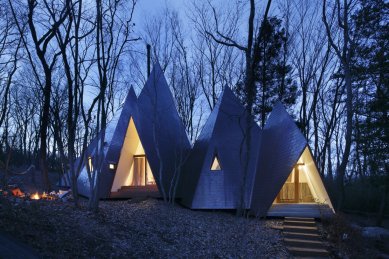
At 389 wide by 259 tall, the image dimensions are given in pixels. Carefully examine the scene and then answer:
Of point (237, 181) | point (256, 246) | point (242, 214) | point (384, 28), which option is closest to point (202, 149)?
point (237, 181)

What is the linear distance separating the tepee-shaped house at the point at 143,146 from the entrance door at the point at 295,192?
178 inches

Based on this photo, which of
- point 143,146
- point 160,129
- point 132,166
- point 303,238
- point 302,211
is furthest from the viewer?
point 132,166

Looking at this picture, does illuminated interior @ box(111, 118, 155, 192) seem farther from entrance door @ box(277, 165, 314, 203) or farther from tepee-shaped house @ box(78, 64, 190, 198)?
entrance door @ box(277, 165, 314, 203)

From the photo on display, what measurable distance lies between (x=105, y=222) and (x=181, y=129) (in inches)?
328

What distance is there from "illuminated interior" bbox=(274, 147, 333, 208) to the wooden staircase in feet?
8.59

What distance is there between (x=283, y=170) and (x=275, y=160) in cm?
68

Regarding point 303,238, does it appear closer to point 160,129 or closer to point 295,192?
point 295,192

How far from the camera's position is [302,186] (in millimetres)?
14484

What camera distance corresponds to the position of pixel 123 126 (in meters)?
14.9

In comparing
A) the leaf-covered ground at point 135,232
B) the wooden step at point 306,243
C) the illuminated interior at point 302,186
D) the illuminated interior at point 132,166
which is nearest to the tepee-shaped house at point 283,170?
the illuminated interior at point 302,186

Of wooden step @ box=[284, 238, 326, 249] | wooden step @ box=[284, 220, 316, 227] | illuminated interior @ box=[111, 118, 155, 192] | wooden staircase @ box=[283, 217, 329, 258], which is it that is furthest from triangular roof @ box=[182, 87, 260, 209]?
wooden step @ box=[284, 238, 326, 249]

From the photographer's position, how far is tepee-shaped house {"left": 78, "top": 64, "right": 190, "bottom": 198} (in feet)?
46.0

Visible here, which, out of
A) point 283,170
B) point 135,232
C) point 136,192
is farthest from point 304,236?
point 136,192

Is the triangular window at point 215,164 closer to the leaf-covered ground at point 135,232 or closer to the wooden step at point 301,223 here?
the leaf-covered ground at point 135,232
